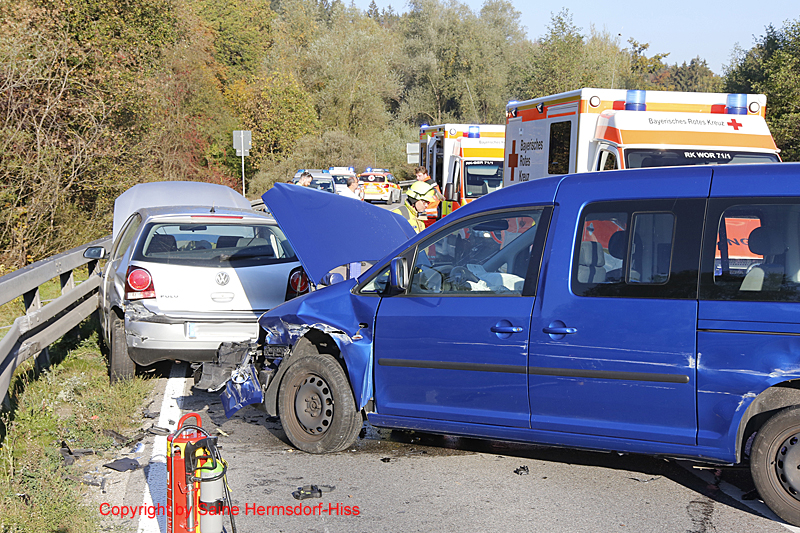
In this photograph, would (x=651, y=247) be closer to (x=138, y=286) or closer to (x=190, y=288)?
(x=190, y=288)

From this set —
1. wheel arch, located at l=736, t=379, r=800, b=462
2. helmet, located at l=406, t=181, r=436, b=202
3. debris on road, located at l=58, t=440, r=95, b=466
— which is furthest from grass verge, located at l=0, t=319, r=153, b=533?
helmet, located at l=406, t=181, r=436, b=202

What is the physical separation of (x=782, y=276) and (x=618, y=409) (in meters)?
1.16

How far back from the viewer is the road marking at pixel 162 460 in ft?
14.3

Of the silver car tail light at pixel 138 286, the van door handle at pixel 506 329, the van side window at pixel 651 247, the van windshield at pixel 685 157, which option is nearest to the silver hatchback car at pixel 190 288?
the silver car tail light at pixel 138 286

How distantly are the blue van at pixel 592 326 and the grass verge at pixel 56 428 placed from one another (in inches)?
60.9

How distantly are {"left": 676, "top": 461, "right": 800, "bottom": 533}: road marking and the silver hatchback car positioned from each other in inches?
154

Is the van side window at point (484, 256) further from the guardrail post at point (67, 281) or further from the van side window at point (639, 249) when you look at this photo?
the guardrail post at point (67, 281)

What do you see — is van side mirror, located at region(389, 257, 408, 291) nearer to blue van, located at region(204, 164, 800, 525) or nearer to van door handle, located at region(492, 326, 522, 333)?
blue van, located at region(204, 164, 800, 525)

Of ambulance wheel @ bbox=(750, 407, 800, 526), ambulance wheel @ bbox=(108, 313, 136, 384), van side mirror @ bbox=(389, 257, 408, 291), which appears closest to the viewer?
ambulance wheel @ bbox=(750, 407, 800, 526)

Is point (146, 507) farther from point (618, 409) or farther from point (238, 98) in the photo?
point (238, 98)

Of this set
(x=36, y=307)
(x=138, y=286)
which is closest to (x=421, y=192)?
(x=138, y=286)

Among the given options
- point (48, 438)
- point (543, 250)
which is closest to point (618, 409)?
point (543, 250)

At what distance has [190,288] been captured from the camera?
714 centimetres

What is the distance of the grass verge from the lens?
4336mm
